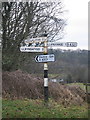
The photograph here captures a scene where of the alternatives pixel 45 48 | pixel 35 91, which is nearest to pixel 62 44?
pixel 45 48

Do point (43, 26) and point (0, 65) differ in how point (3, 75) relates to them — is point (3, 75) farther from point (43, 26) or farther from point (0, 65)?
point (43, 26)

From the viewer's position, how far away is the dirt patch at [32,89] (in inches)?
540

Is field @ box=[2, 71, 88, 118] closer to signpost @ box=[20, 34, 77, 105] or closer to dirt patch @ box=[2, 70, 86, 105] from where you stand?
dirt patch @ box=[2, 70, 86, 105]

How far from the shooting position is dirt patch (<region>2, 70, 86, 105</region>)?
45.0 feet

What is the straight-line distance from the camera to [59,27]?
17.5 metres

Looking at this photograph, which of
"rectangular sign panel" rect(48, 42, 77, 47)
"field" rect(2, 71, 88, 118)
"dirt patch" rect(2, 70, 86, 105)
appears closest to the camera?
"rectangular sign panel" rect(48, 42, 77, 47)

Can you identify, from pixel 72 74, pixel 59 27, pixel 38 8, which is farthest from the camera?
pixel 59 27

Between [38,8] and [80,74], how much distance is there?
737 centimetres

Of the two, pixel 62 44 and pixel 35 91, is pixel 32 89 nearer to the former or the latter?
pixel 35 91

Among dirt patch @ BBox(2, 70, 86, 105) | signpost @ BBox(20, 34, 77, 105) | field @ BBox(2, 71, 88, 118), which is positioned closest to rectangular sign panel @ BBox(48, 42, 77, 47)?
signpost @ BBox(20, 34, 77, 105)

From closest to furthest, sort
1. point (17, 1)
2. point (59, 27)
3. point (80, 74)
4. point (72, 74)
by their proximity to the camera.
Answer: point (80, 74), point (72, 74), point (17, 1), point (59, 27)

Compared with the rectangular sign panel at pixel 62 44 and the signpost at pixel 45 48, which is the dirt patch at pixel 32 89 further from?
the rectangular sign panel at pixel 62 44

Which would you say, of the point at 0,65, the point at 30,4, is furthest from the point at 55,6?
the point at 0,65

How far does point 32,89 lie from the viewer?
1451 centimetres
